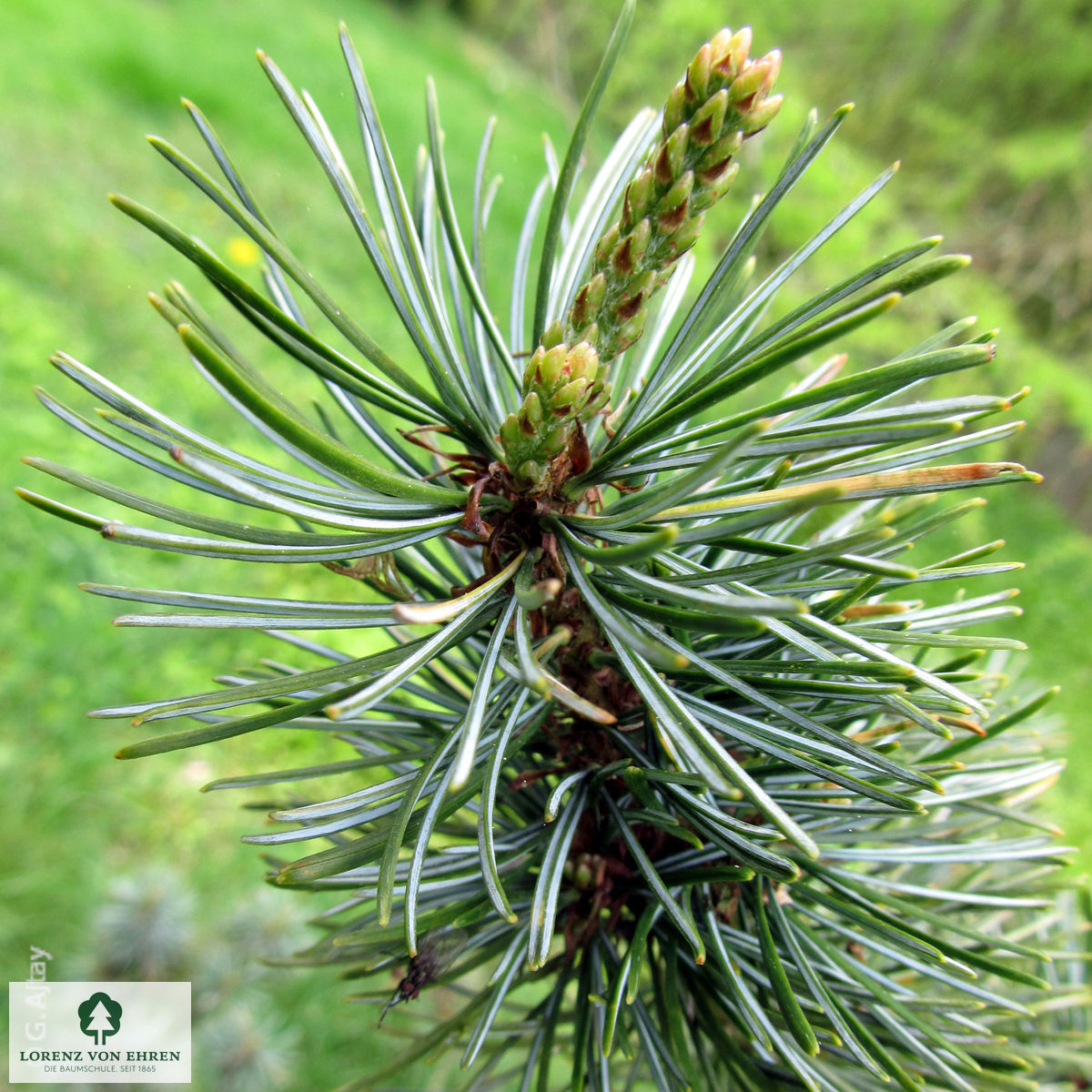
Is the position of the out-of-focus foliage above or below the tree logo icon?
above

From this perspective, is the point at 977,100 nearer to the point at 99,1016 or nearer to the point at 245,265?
the point at 245,265

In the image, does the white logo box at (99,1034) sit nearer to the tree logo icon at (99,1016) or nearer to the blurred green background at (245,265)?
the tree logo icon at (99,1016)

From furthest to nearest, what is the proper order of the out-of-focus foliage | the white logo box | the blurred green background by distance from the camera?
1. the out-of-focus foliage
2. the blurred green background
3. the white logo box

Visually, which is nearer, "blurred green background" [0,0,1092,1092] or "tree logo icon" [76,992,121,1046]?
"tree logo icon" [76,992,121,1046]

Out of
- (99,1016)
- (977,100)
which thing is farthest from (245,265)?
(977,100)

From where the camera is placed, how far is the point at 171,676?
1.39 metres

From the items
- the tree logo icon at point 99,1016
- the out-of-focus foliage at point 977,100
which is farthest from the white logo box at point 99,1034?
the out-of-focus foliage at point 977,100

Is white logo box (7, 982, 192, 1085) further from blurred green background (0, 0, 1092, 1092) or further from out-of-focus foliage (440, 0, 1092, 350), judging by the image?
out-of-focus foliage (440, 0, 1092, 350)

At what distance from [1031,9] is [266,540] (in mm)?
3185

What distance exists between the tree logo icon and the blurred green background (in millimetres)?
200

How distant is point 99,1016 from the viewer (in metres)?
0.68

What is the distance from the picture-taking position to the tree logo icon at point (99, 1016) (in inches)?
25.8

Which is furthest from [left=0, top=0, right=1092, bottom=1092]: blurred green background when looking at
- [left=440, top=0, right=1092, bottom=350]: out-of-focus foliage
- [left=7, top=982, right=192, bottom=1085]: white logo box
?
[left=7, top=982, right=192, bottom=1085]: white logo box

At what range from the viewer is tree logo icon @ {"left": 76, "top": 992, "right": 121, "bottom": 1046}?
66cm
